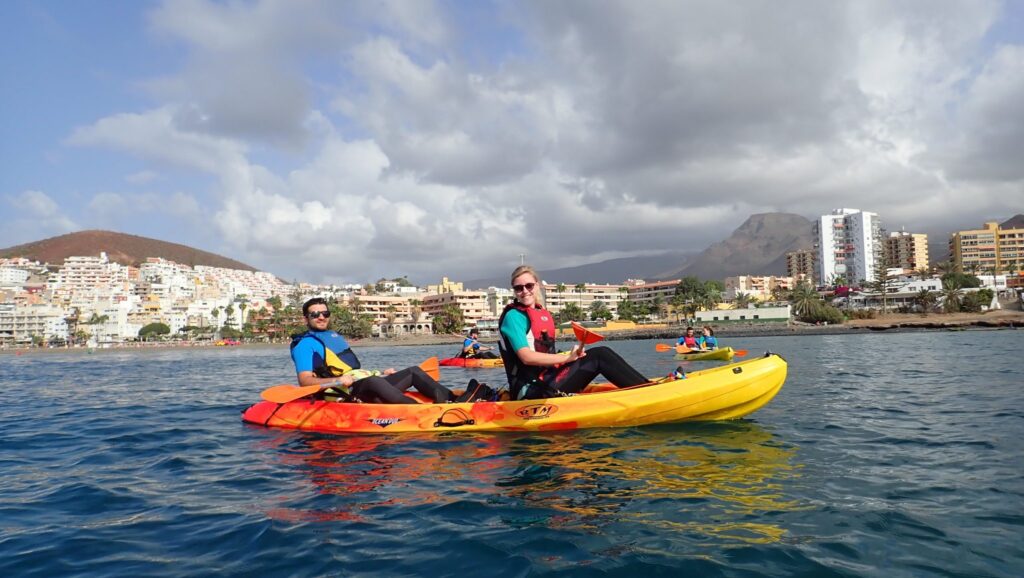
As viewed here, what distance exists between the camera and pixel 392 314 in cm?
16200

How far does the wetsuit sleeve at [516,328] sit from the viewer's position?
27.5ft

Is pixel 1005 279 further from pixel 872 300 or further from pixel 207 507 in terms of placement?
pixel 207 507

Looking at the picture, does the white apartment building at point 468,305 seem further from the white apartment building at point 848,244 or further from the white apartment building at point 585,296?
the white apartment building at point 848,244

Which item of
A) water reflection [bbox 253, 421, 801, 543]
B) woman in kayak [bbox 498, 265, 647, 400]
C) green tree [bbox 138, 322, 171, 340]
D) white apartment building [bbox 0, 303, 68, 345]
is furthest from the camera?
green tree [bbox 138, 322, 171, 340]

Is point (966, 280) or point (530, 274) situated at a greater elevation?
point (966, 280)

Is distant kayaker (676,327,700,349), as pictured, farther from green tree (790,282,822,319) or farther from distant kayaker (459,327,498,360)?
green tree (790,282,822,319)

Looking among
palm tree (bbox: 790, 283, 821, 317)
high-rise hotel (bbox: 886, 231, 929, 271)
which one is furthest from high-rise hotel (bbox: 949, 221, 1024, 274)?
palm tree (bbox: 790, 283, 821, 317)

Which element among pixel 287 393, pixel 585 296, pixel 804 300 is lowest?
pixel 287 393

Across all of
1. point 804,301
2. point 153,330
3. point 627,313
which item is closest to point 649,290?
point 627,313

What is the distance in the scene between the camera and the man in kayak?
973 centimetres

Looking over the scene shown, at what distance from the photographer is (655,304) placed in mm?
145000

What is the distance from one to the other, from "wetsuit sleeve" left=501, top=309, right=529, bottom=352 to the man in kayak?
2.16 meters

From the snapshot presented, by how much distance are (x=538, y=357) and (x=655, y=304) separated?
141 metres

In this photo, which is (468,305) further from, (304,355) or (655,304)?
(304,355)
